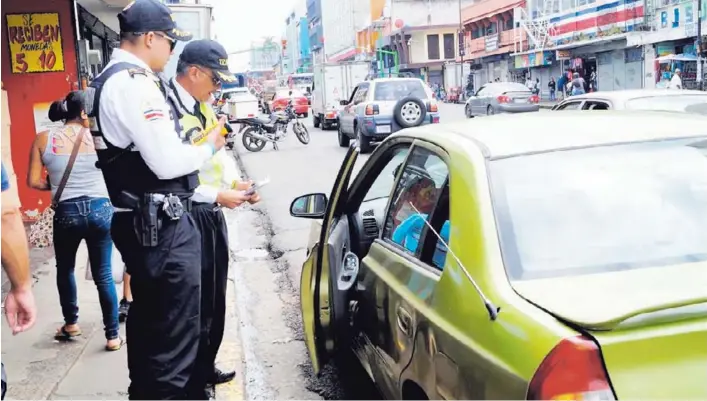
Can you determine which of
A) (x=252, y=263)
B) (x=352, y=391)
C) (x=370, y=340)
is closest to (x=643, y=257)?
(x=370, y=340)

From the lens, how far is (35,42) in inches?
352

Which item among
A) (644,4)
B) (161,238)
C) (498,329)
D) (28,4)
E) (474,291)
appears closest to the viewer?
(498,329)

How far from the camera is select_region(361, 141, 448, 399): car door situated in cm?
269

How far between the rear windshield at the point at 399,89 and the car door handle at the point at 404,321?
15.0m

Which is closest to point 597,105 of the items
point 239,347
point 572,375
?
point 239,347

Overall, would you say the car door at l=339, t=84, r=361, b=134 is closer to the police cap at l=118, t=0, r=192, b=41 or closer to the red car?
the police cap at l=118, t=0, r=192, b=41

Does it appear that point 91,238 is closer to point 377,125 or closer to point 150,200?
point 150,200

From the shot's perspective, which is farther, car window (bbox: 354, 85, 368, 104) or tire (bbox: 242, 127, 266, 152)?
tire (bbox: 242, 127, 266, 152)

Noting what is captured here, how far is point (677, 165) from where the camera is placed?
8.80ft

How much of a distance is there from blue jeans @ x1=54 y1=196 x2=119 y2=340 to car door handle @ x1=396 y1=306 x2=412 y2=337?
2.51 m

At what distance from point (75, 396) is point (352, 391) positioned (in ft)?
5.06

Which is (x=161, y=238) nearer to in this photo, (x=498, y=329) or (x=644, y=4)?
(x=498, y=329)

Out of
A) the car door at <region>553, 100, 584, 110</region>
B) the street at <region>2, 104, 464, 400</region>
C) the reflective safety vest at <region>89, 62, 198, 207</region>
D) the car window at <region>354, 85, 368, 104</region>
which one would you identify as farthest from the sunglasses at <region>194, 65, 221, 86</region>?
the car window at <region>354, 85, 368, 104</region>

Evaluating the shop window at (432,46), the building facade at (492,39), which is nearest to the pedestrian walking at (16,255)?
the building facade at (492,39)
